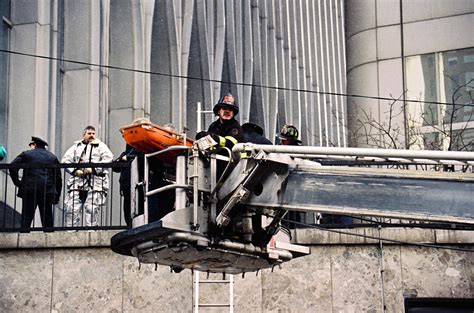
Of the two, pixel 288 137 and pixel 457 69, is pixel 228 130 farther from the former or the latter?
pixel 457 69

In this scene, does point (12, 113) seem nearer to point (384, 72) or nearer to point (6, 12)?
point (6, 12)

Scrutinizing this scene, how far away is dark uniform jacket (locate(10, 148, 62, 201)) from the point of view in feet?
55.9

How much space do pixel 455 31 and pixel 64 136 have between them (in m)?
14.9

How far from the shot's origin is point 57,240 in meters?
15.7

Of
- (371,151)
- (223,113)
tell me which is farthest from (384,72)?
(371,151)

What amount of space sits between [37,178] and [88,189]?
30.6 inches

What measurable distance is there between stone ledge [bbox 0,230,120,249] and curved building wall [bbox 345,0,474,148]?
A: 18.1m

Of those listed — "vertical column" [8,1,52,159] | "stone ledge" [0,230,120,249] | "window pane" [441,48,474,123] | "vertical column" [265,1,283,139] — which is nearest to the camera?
"stone ledge" [0,230,120,249]

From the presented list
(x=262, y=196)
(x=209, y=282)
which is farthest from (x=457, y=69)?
(x=262, y=196)

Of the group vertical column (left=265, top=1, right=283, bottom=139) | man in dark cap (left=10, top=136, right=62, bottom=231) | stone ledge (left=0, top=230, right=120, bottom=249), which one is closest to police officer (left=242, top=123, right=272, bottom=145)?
stone ledge (left=0, top=230, right=120, bottom=249)

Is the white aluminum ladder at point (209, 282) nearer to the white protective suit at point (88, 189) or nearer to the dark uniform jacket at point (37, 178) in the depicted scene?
the white protective suit at point (88, 189)

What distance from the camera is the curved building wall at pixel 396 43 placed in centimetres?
3359

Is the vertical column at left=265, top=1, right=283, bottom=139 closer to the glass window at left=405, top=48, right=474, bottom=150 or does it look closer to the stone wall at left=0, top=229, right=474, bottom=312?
the glass window at left=405, top=48, right=474, bottom=150

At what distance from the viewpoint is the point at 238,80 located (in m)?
33.2
